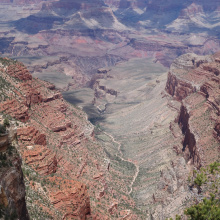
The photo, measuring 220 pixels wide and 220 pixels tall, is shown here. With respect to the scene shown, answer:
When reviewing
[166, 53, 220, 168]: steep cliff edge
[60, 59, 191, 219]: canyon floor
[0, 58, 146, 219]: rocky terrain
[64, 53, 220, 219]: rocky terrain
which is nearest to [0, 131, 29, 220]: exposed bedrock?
[0, 58, 146, 219]: rocky terrain

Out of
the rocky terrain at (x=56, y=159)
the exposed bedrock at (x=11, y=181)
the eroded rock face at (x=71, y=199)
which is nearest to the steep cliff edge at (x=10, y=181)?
the exposed bedrock at (x=11, y=181)

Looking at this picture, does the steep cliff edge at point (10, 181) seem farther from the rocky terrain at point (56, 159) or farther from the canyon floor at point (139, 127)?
the canyon floor at point (139, 127)

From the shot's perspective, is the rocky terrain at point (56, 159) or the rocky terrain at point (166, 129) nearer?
the rocky terrain at point (56, 159)

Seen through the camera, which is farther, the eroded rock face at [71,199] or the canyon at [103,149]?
the eroded rock face at [71,199]

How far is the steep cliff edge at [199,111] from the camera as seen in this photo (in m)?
67.3

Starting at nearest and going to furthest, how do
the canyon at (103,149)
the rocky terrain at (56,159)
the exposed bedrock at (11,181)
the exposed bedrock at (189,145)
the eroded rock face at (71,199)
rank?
the exposed bedrock at (11,181) < the canyon at (103,149) < the eroded rock face at (71,199) < the rocky terrain at (56,159) < the exposed bedrock at (189,145)

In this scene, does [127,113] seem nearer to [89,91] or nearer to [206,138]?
[89,91]

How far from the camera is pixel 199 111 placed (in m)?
83.9

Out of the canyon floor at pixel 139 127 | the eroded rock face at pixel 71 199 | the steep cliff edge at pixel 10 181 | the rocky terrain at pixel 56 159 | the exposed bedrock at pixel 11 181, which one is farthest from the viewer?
the canyon floor at pixel 139 127

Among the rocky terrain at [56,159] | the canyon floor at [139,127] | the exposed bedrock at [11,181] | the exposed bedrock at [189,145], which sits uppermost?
the exposed bedrock at [11,181]

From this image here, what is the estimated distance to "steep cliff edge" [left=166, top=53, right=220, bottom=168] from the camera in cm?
6731

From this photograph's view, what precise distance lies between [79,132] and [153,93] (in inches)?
3382

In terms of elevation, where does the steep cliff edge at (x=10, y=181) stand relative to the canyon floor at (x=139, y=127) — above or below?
above

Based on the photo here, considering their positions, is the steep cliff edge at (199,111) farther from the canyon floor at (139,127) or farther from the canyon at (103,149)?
the canyon floor at (139,127)
